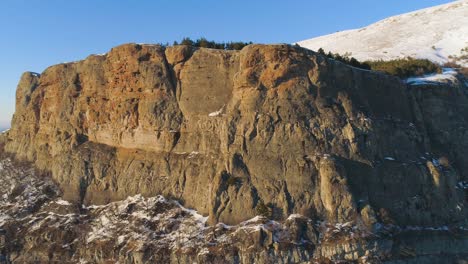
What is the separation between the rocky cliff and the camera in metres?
27.6

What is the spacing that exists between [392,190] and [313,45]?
48453mm

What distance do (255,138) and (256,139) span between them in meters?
0.09

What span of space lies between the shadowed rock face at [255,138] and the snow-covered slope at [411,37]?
24.2 metres

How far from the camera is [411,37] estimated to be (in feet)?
221

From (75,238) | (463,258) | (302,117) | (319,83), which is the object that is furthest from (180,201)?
(463,258)

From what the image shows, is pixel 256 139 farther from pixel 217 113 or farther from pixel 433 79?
pixel 433 79

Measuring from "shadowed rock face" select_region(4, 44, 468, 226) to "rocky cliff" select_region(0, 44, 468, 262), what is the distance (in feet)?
0.26

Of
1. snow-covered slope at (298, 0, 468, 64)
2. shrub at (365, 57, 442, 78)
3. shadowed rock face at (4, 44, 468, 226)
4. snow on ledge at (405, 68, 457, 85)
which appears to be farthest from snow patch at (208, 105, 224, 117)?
snow-covered slope at (298, 0, 468, 64)

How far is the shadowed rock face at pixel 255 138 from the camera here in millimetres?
27625

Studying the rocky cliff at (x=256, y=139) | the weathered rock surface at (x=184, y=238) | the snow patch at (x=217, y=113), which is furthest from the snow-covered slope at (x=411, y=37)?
the weathered rock surface at (x=184, y=238)

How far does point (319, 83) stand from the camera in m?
30.1

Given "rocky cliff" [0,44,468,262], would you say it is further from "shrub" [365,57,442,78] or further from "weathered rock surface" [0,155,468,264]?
"shrub" [365,57,442,78]

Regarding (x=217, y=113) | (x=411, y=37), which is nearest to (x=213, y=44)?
(x=217, y=113)

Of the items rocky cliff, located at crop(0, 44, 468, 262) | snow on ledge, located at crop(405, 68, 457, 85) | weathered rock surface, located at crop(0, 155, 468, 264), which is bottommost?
weathered rock surface, located at crop(0, 155, 468, 264)
